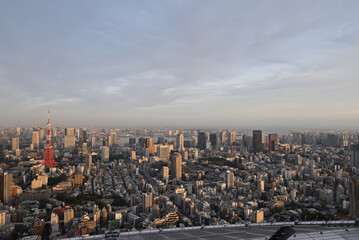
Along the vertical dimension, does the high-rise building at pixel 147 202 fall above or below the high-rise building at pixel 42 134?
below

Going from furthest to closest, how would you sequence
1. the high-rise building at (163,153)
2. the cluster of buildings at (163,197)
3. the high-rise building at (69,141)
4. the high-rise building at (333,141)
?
the high-rise building at (69,141) → the high-rise building at (333,141) → the high-rise building at (163,153) → the cluster of buildings at (163,197)

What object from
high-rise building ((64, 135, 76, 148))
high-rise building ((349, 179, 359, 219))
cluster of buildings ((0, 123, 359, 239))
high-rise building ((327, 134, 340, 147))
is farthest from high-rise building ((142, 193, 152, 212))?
high-rise building ((327, 134, 340, 147))

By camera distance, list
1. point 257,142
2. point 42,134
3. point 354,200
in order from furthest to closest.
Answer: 1. point 42,134
2. point 257,142
3. point 354,200

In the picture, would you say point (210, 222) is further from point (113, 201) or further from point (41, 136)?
point (41, 136)

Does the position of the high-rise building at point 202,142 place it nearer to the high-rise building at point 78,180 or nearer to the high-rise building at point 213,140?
the high-rise building at point 213,140

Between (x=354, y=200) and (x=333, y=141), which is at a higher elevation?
(x=333, y=141)

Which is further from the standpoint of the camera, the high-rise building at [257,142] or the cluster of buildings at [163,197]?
the high-rise building at [257,142]

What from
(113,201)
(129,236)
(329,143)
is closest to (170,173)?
(113,201)

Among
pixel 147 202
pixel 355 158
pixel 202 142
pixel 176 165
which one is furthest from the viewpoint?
pixel 202 142

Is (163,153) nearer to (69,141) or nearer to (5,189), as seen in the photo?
(69,141)

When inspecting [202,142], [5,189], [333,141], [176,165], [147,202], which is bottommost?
[147,202]

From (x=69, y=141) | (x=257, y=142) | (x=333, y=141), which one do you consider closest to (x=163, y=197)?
(x=257, y=142)

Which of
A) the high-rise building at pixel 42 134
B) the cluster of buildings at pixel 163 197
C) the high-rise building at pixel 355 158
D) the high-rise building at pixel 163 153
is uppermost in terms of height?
the high-rise building at pixel 42 134

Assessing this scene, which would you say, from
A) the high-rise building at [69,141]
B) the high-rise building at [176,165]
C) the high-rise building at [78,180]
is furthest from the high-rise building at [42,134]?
the high-rise building at [176,165]
